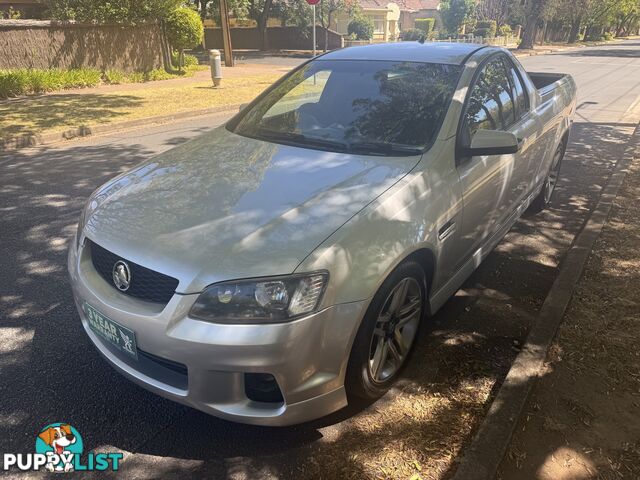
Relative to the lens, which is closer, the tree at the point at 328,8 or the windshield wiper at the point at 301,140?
the windshield wiper at the point at 301,140

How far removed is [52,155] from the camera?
24.6 ft

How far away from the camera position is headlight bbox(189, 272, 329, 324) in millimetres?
2064

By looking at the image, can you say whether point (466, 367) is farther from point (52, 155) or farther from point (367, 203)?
point (52, 155)

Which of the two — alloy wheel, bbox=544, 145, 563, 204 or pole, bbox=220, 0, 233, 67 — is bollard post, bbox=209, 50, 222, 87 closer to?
pole, bbox=220, 0, 233, 67

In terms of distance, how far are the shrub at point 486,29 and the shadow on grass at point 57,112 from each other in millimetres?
42520

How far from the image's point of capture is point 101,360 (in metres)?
2.95

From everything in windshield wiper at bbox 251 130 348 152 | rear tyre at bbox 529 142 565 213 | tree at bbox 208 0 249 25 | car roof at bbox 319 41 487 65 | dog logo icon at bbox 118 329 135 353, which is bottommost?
rear tyre at bbox 529 142 565 213

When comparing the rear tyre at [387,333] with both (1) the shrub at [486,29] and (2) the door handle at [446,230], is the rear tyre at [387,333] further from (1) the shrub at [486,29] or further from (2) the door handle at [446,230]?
(1) the shrub at [486,29]

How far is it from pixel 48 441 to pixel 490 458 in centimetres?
207

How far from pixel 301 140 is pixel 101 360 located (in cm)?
182

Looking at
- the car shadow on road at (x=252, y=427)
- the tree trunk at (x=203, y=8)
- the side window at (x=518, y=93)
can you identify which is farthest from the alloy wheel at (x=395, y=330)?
the tree trunk at (x=203, y=8)

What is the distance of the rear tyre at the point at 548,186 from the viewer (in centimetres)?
532

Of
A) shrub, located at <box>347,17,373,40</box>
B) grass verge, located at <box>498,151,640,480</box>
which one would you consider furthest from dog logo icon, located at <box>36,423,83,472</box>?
shrub, located at <box>347,17,373,40</box>

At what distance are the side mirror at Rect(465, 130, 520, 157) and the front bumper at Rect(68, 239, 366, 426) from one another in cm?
137
